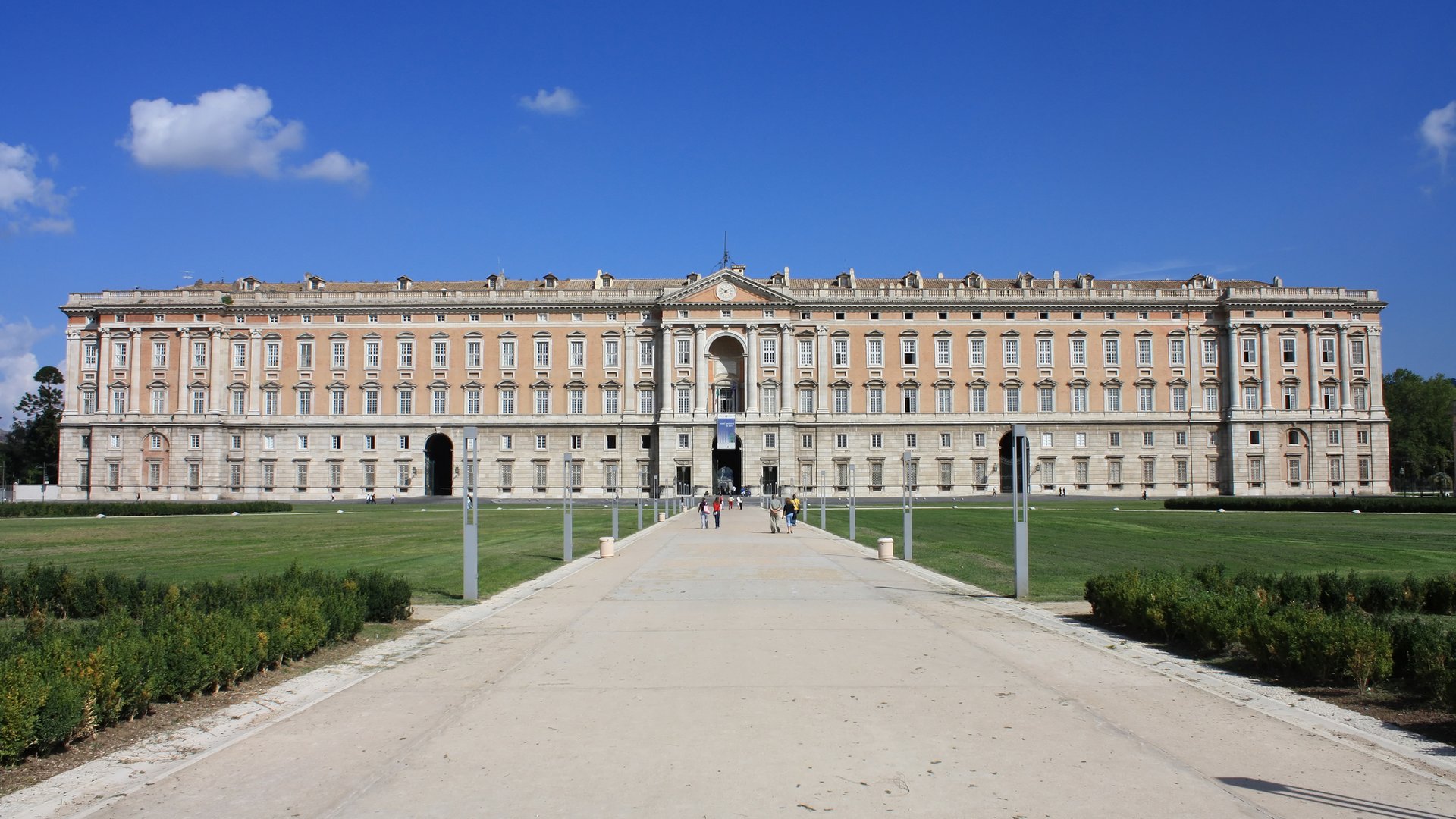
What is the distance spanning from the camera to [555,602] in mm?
18031

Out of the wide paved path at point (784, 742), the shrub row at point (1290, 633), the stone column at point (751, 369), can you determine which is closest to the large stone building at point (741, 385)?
the stone column at point (751, 369)

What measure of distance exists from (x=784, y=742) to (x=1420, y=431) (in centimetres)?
12464

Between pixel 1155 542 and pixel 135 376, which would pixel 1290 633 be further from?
pixel 135 376

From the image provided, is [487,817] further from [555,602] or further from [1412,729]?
[555,602]

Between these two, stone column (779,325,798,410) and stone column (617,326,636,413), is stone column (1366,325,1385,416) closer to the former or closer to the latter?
stone column (779,325,798,410)

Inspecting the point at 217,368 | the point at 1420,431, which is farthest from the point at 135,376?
the point at 1420,431

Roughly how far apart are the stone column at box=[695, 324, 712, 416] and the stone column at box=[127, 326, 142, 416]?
46.6m

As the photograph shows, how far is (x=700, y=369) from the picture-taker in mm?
83312

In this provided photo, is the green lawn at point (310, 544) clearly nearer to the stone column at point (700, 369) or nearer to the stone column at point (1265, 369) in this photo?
the stone column at point (700, 369)

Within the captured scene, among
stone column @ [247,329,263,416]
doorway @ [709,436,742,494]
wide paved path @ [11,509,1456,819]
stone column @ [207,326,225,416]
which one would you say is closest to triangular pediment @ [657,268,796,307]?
doorway @ [709,436,742,494]

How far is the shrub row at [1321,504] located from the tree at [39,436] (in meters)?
101

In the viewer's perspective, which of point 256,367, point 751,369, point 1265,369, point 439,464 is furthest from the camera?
point 439,464

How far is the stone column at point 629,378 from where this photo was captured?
3346 inches

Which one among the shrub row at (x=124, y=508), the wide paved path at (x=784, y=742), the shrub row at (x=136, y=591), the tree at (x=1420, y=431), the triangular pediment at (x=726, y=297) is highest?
the triangular pediment at (x=726, y=297)
